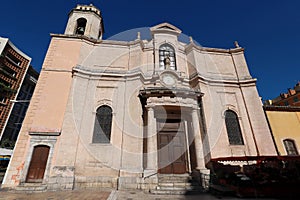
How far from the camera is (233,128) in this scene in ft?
35.8

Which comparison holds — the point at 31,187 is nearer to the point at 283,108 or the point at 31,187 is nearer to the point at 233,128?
the point at 233,128

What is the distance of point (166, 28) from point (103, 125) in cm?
1007

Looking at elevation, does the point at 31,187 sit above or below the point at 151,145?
below

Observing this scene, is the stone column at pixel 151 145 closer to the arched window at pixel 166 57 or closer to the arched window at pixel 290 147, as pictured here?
the arched window at pixel 166 57

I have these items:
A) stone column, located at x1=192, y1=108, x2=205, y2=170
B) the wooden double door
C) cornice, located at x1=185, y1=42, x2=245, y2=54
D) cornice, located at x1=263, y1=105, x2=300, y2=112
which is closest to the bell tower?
cornice, located at x1=185, y1=42, x2=245, y2=54

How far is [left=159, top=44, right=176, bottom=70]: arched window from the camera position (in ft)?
40.2

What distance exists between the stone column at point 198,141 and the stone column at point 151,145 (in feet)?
8.03

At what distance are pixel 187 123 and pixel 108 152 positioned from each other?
5383 mm

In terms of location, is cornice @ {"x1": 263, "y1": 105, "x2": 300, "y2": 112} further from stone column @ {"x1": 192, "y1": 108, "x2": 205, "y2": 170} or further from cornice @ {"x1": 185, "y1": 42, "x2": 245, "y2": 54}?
stone column @ {"x1": 192, "y1": 108, "x2": 205, "y2": 170}

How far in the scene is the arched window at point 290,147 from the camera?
1078 centimetres

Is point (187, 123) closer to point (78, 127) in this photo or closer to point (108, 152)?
point (108, 152)

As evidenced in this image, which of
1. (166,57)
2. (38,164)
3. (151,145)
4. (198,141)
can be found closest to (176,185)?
(151,145)

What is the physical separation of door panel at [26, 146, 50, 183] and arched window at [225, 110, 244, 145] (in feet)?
37.3

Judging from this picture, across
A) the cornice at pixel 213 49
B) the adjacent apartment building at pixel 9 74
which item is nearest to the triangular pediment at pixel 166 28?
the cornice at pixel 213 49
